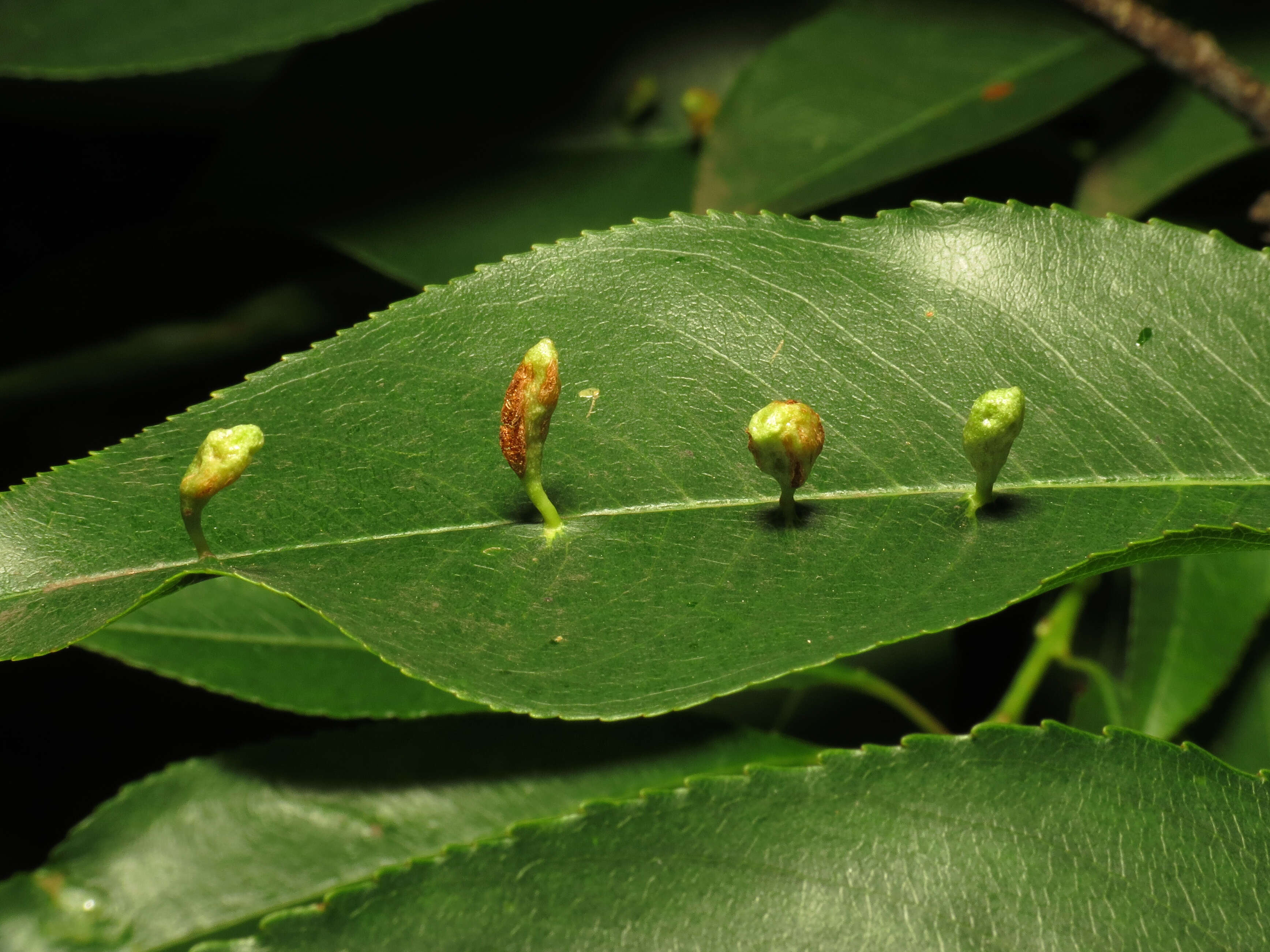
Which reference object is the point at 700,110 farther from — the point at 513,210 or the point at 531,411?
the point at 531,411

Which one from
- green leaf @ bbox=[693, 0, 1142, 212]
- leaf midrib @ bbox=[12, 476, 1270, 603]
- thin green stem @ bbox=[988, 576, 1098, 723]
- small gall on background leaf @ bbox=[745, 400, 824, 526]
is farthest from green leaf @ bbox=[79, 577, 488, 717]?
green leaf @ bbox=[693, 0, 1142, 212]

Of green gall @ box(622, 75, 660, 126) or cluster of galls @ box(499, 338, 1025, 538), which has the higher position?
green gall @ box(622, 75, 660, 126)

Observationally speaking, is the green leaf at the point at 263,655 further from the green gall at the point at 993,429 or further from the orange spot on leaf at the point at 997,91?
the orange spot on leaf at the point at 997,91

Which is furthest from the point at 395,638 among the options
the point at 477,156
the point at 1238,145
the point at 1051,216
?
the point at 1238,145

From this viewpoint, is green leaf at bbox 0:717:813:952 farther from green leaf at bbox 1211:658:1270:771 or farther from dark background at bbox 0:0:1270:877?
green leaf at bbox 1211:658:1270:771

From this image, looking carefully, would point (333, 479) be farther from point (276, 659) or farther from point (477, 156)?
point (477, 156)

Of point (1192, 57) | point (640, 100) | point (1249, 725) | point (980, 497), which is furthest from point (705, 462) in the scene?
point (640, 100)

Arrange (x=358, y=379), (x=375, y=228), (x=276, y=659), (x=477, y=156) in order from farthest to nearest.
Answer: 1. (x=477, y=156)
2. (x=375, y=228)
3. (x=276, y=659)
4. (x=358, y=379)
